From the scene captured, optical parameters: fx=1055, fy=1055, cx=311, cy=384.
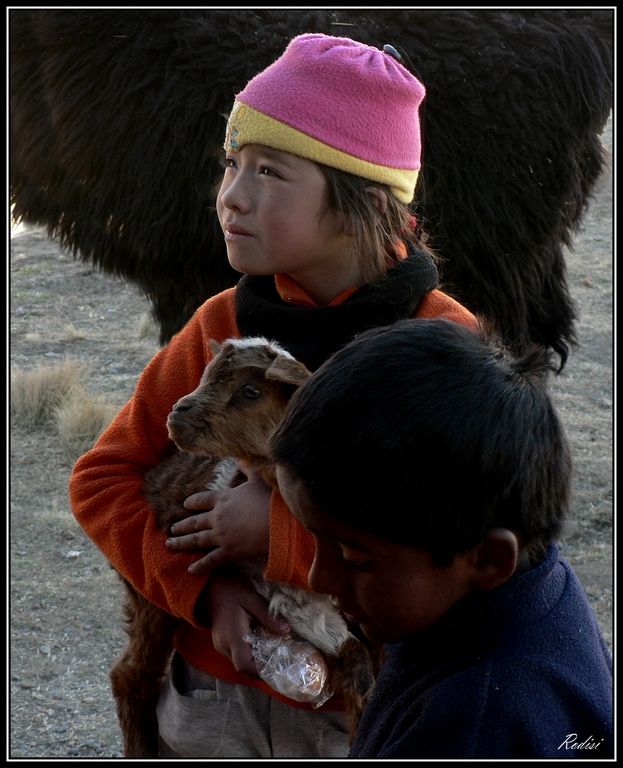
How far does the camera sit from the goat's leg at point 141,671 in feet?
6.33

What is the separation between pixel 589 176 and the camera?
13.0 ft

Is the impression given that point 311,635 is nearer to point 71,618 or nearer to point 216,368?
point 216,368

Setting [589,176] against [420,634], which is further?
[589,176]

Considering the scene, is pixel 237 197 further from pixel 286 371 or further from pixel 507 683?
pixel 507 683

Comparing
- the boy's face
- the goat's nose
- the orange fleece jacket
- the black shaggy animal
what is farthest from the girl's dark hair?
the black shaggy animal

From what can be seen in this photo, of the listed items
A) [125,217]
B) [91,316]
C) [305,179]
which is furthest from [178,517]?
[91,316]

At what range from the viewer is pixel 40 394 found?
17.9ft

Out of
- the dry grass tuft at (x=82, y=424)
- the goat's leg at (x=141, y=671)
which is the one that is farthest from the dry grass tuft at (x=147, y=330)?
the goat's leg at (x=141, y=671)

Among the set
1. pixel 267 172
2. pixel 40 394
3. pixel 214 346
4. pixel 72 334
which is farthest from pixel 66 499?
pixel 267 172

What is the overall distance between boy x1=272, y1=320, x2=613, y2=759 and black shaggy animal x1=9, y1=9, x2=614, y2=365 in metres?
2.29

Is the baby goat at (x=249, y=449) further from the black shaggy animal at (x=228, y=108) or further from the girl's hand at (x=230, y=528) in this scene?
the black shaggy animal at (x=228, y=108)

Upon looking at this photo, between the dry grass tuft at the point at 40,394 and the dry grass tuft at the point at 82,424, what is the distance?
0.17m

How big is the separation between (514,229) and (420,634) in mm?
2605

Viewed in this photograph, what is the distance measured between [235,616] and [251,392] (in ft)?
1.23
